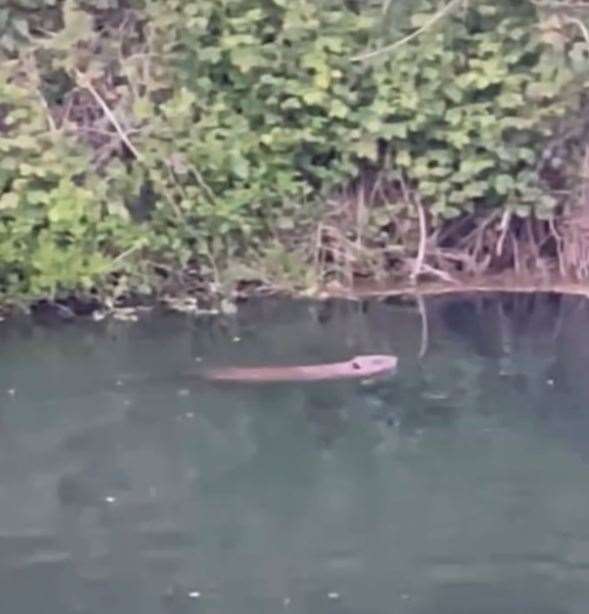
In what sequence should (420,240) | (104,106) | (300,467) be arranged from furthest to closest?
1. (420,240)
2. (104,106)
3. (300,467)

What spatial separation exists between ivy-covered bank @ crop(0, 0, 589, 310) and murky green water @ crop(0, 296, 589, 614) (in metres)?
0.33

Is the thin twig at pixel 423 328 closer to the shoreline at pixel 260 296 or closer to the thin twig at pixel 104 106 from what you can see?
the shoreline at pixel 260 296

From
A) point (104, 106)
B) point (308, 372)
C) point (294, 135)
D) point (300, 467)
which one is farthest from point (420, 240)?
point (300, 467)

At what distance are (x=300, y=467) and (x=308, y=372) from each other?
801mm

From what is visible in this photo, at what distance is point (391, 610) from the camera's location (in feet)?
16.4

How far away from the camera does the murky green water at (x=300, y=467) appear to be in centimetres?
515

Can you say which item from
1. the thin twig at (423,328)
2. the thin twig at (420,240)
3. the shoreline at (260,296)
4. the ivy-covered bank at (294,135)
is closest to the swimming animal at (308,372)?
the thin twig at (423,328)

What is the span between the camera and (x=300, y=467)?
5938 mm

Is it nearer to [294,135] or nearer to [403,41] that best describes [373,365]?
[294,135]

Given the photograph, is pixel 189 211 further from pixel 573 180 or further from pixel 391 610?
pixel 391 610

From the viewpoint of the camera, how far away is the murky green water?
5.15m

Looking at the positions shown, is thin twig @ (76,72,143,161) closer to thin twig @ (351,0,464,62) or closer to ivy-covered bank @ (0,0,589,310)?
ivy-covered bank @ (0,0,589,310)

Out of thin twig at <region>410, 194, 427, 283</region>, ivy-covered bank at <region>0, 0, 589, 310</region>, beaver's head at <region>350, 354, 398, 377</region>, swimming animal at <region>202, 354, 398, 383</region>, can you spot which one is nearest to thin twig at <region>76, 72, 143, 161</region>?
ivy-covered bank at <region>0, 0, 589, 310</region>

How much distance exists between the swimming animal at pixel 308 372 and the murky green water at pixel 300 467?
0.08 m
